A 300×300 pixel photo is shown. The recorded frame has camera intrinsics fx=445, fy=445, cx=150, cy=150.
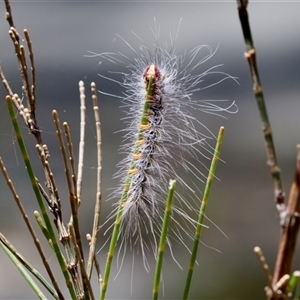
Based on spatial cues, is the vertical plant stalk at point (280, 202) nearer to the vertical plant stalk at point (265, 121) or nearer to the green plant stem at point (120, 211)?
the vertical plant stalk at point (265, 121)

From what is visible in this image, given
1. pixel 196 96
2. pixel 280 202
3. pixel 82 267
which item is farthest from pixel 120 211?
pixel 196 96

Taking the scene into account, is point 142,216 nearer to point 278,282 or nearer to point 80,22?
point 278,282

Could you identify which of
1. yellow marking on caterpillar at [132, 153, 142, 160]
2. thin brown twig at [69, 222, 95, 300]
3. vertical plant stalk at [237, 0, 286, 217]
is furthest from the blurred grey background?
vertical plant stalk at [237, 0, 286, 217]

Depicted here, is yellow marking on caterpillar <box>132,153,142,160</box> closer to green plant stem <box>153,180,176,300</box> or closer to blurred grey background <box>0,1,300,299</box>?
green plant stem <box>153,180,176,300</box>

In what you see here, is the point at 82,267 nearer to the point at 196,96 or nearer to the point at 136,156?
the point at 136,156

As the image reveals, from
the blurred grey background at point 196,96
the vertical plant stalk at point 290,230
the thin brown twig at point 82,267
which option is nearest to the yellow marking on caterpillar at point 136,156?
the thin brown twig at point 82,267

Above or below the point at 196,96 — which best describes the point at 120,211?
below

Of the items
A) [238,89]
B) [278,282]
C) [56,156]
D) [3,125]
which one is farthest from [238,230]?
[278,282]

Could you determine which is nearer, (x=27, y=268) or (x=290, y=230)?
(x=290, y=230)
